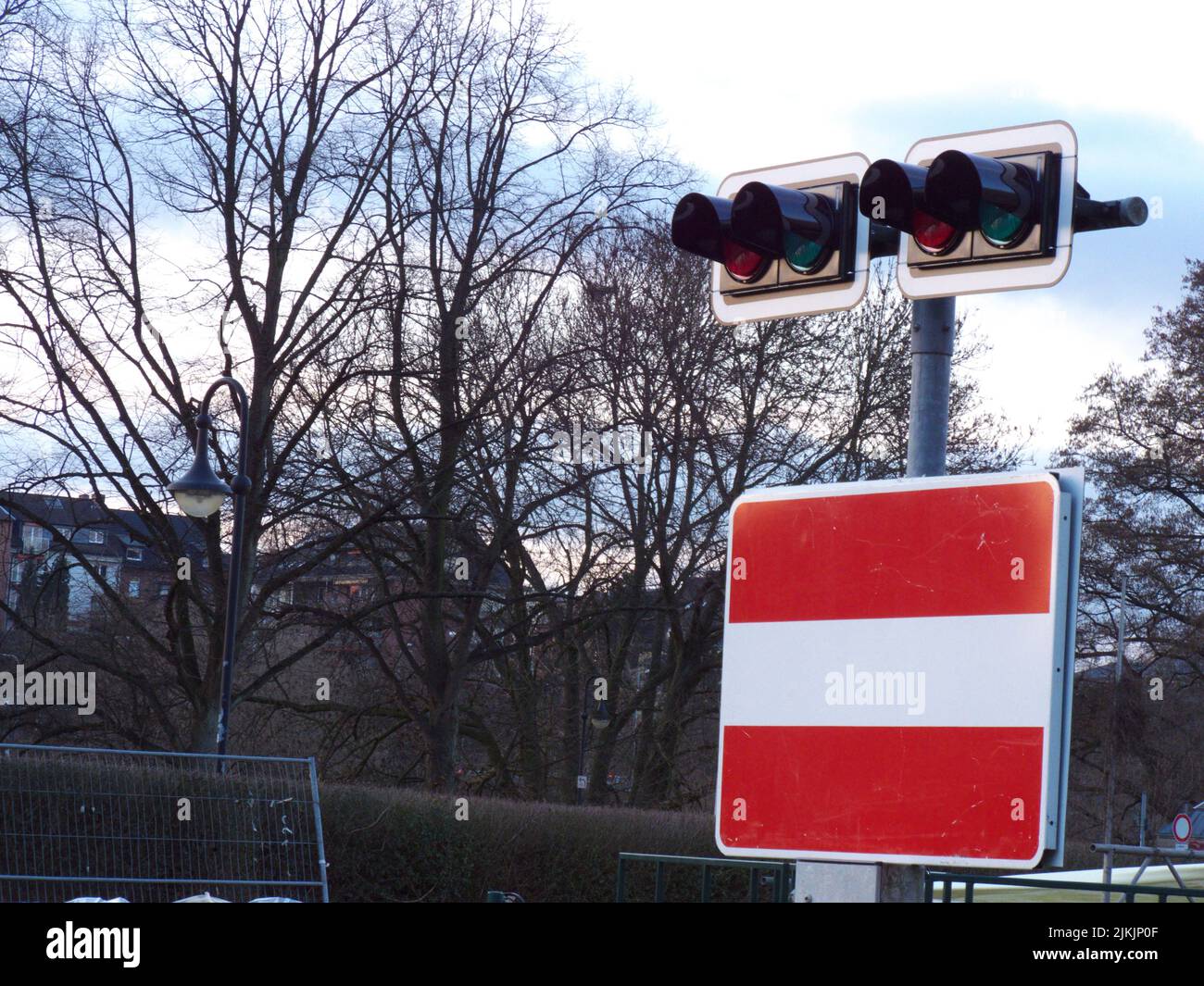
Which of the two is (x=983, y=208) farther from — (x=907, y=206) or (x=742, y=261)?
(x=742, y=261)

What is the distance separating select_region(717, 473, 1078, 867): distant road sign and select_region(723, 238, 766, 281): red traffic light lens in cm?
99

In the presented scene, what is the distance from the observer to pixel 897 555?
7.74 ft

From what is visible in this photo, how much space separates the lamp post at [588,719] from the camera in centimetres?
3144

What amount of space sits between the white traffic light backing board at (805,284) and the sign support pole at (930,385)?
0.18m

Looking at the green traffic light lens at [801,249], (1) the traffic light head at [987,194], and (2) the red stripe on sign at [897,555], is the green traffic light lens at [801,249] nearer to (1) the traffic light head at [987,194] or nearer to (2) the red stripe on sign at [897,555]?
(1) the traffic light head at [987,194]

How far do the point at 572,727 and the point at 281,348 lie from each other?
12.0m

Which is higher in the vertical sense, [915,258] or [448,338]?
[448,338]

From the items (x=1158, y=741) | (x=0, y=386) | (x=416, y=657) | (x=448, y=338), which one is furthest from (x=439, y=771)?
(x=1158, y=741)

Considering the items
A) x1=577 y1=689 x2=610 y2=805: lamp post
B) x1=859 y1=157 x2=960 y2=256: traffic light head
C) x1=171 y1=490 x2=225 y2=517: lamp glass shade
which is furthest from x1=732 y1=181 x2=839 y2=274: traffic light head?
x1=577 y1=689 x2=610 y2=805: lamp post

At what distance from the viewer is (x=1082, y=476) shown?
230cm

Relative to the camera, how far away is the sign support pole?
9.04 ft

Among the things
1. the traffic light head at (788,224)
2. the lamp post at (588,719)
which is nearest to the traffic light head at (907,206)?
the traffic light head at (788,224)

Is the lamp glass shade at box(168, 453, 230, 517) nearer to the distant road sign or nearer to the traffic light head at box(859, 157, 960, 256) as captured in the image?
the traffic light head at box(859, 157, 960, 256)

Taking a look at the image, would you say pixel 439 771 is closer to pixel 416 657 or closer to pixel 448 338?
pixel 416 657
